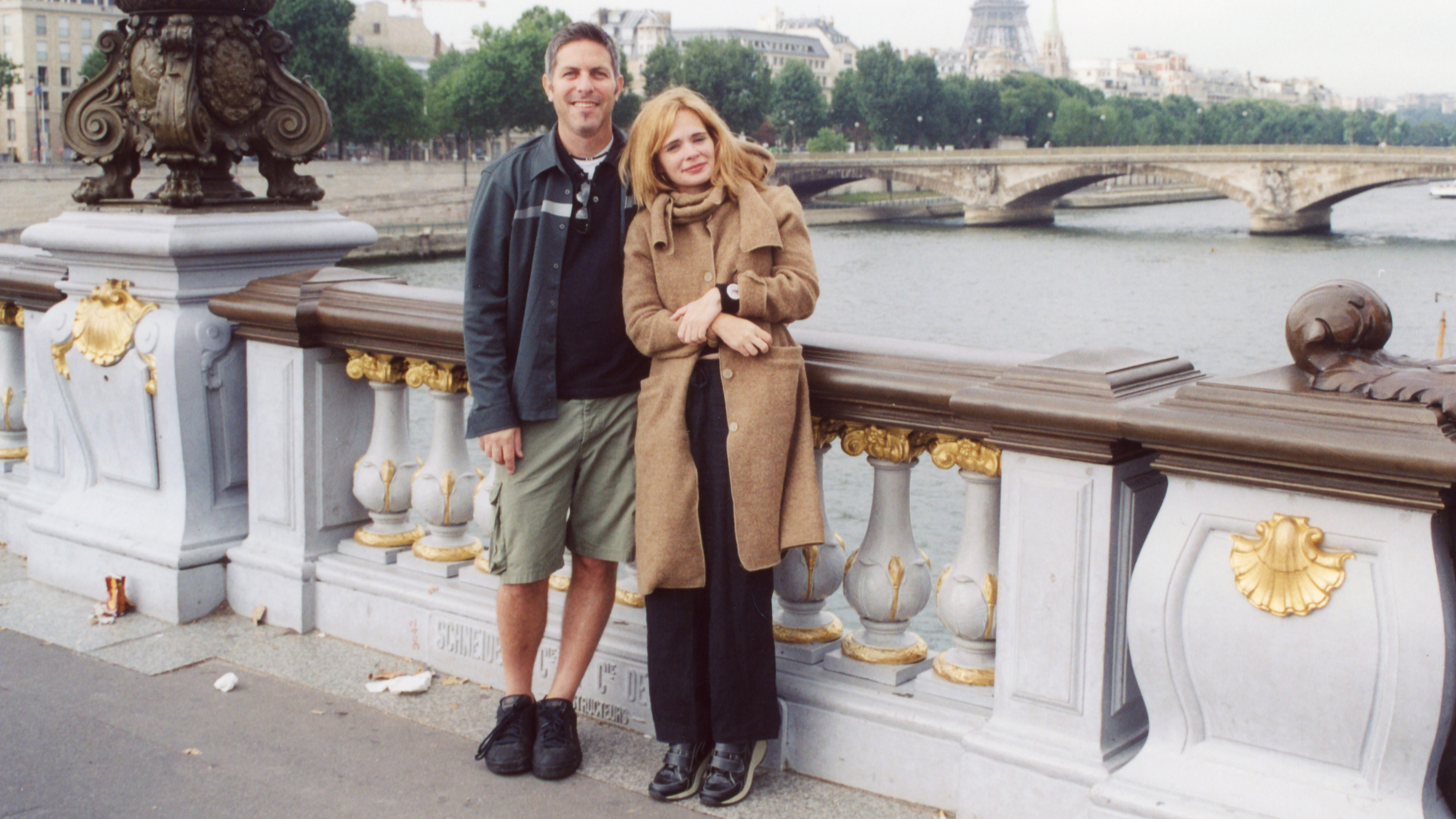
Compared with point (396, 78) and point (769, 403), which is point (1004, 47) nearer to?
point (396, 78)

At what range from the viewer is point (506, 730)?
8.57 ft

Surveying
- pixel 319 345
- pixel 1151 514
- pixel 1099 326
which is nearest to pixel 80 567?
pixel 319 345

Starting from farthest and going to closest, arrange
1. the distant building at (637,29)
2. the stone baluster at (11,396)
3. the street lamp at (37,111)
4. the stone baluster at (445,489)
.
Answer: the distant building at (637,29) → the street lamp at (37,111) → the stone baluster at (11,396) → the stone baluster at (445,489)

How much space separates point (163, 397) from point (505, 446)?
4.31 ft

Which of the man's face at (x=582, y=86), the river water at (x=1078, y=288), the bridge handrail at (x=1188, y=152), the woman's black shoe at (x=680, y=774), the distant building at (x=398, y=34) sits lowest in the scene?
the river water at (x=1078, y=288)

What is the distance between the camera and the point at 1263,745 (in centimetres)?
205

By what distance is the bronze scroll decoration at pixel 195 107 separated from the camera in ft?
11.3

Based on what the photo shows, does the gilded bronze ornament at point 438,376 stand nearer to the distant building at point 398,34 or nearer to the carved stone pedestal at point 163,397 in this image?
the carved stone pedestal at point 163,397

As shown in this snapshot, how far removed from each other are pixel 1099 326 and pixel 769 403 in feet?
79.1

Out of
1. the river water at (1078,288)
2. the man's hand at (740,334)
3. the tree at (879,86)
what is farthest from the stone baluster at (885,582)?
the tree at (879,86)

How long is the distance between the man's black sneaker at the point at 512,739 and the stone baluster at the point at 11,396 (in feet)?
7.50

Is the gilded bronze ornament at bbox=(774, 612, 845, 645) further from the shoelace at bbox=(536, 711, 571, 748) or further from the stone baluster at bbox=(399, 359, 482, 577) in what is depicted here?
the stone baluster at bbox=(399, 359, 482, 577)

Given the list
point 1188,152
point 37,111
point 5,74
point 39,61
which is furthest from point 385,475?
point 39,61

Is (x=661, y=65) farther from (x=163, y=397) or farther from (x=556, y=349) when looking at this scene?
(x=556, y=349)
